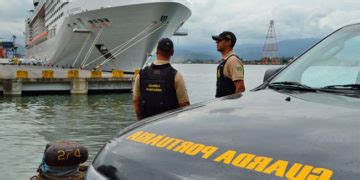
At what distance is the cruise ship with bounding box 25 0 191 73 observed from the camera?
30.9m

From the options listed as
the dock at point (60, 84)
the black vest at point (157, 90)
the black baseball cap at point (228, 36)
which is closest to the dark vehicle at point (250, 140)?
the black vest at point (157, 90)

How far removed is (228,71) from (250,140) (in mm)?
3130

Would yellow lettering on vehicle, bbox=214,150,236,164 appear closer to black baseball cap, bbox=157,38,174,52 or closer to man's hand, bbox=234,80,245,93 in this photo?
black baseball cap, bbox=157,38,174,52

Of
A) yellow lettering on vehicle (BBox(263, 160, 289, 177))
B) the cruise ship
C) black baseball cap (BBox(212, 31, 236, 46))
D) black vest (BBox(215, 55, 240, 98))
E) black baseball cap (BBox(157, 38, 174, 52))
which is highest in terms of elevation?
the cruise ship

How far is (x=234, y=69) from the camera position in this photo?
4.61m

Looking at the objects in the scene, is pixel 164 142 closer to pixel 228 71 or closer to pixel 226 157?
pixel 226 157

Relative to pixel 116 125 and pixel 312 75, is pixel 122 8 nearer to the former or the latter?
pixel 116 125

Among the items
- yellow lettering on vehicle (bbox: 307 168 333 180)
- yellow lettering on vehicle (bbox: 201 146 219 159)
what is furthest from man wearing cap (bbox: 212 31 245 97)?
yellow lettering on vehicle (bbox: 307 168 333 180)

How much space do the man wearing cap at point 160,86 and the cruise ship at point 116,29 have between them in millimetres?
24693

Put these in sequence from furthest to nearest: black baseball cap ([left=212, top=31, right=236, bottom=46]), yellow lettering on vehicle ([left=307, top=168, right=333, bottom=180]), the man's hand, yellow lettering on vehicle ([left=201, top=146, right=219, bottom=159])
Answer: black baseball cap ([left=212, top=31, right=236, bottom=46]) → the man's hand → yellow lettering on vehicle ([left=201, top=146, right=219, bottom=159]) → yellow lettering on vehicle ([left=307, top=168, right=333, bottom=180])

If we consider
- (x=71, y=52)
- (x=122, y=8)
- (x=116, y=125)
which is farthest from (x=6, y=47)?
(x=116, y=125)

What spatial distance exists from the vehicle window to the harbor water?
79.2 inches

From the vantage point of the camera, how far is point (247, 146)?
1533mm

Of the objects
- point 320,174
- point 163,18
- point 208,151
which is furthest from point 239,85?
point 163,18
